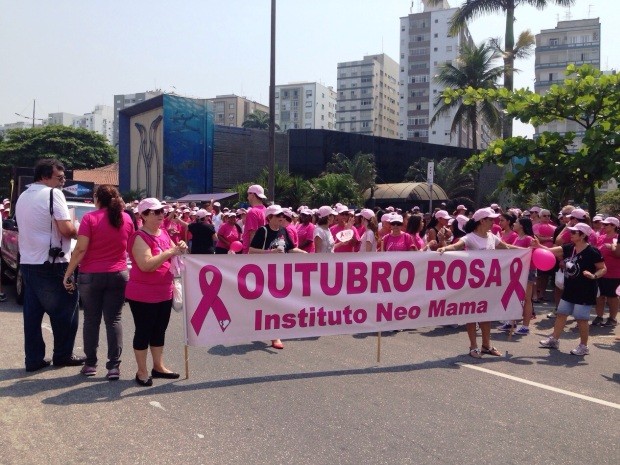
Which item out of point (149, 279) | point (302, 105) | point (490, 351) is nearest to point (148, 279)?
point (149, 279)

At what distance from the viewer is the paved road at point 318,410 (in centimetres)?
452

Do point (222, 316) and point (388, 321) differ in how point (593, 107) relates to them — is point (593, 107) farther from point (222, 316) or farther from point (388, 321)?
point (222, 316)

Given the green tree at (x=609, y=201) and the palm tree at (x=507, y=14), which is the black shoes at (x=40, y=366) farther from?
the green tree at (x=609, y=201)

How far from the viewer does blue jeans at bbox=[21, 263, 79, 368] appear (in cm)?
638

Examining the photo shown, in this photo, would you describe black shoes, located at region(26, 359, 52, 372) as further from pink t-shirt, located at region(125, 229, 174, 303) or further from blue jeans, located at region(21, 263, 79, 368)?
pink t-shirt, located at region(125, 229, 174, 303)

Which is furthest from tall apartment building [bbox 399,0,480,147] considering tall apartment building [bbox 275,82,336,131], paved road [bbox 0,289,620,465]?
paved road [bbox 0,289,620,465]

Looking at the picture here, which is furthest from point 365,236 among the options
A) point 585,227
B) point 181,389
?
point 181,389

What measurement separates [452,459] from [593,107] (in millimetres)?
11259

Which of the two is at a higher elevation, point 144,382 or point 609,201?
point 609,201

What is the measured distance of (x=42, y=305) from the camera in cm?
644

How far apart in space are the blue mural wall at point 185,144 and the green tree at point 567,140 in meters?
26.3

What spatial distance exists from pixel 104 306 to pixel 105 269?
372mm

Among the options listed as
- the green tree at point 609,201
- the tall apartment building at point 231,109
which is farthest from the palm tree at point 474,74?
the tall apartment building at point 231,109

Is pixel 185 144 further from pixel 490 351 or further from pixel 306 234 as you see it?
pixel 490 351
